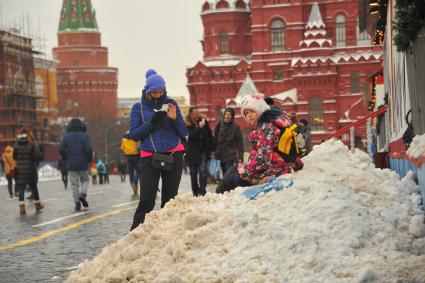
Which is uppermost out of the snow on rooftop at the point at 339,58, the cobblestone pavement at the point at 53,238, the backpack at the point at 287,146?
the snow on rooftop at the point at 339,58

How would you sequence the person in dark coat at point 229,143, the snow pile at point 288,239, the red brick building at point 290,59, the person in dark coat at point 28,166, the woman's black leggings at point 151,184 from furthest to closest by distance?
the red brick building at point 290,59 < the person in dark coat at point 28,166 < the person in dark coat at point 229,143 < the woman's black leggings at point 151,184 < the snow pile at point 288,239

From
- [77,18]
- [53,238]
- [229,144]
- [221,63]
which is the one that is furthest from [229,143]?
[77,18]

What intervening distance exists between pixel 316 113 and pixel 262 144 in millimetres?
74852

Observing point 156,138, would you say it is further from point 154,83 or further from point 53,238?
point 53,238

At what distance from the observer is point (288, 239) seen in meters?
6.66

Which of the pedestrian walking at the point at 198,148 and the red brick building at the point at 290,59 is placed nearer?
the pedestrian walking at the point at 198,148

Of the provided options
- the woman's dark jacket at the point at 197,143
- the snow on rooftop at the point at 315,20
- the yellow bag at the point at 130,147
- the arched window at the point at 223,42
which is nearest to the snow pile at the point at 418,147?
the woman's dark jacket at the point at 197,143

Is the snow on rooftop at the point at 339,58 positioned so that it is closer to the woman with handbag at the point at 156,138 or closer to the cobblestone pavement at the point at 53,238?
the cobblestone pavement at the point at 53,238

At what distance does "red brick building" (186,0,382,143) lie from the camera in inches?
3265

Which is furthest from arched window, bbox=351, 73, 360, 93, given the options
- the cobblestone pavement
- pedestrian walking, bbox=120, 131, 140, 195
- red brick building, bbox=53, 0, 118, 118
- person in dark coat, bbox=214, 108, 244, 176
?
red brick building, bbox=53, 0, 118, 118

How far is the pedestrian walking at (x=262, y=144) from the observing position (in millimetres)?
8711

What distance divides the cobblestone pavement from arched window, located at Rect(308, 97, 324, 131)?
64.7 metres

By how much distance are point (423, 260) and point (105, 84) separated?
508ft

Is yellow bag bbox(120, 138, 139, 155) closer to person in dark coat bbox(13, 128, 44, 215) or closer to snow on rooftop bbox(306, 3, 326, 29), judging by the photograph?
person in dark coat bbox(13, 128, 44, 215)
